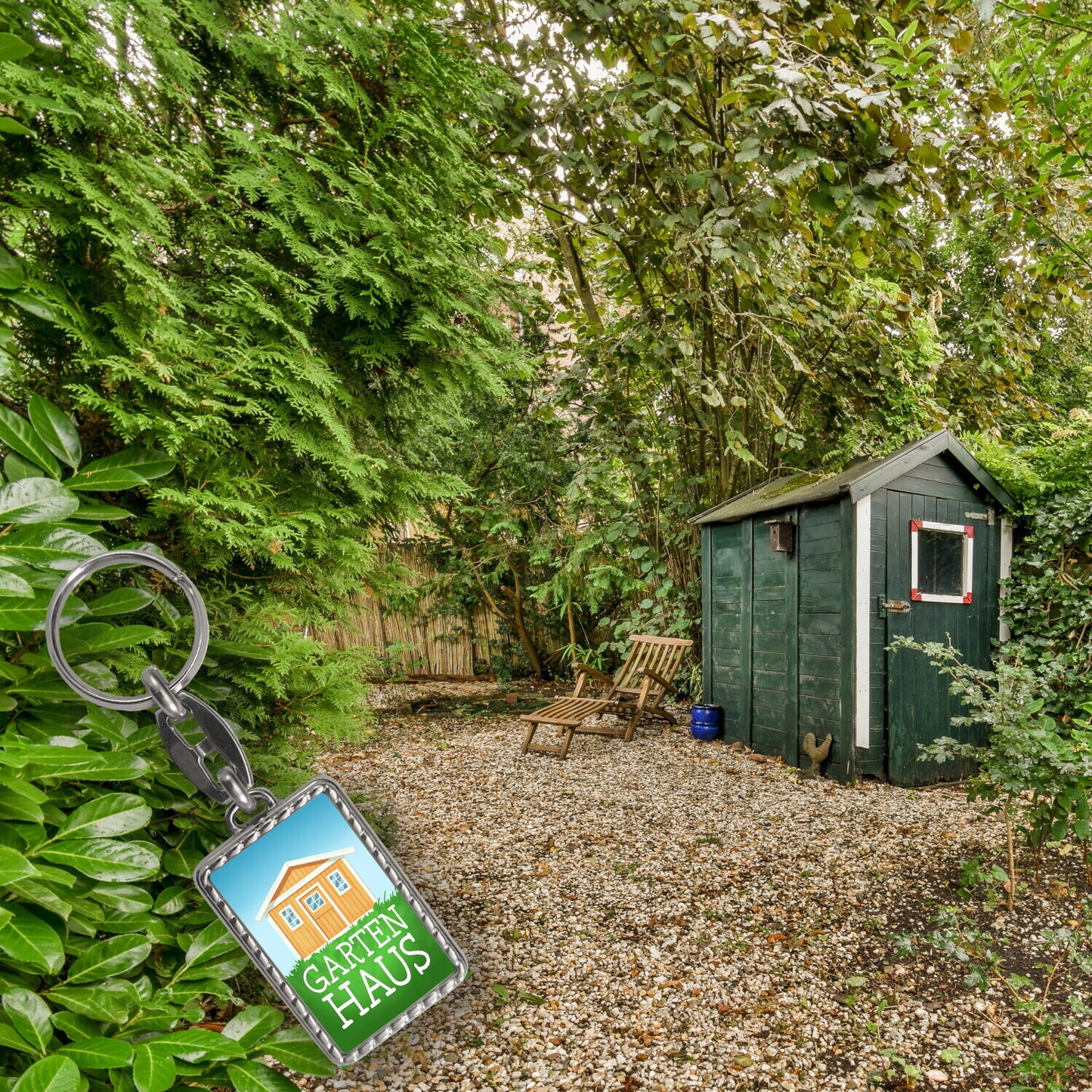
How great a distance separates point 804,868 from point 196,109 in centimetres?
371

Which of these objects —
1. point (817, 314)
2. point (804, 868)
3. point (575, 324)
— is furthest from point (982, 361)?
point (804, 868)

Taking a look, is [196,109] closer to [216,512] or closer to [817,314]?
[216,512]

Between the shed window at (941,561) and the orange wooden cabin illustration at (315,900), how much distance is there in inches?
204

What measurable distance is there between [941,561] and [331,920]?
555cm

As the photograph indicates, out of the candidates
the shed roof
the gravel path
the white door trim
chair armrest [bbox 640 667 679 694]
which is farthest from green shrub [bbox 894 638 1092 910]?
chair armrest [bbox 640 667 679 694]

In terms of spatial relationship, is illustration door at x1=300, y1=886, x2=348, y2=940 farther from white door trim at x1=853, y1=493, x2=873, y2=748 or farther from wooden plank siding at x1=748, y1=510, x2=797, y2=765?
wooden plank siding at x1=748, y1=510, x2=797, y2=765

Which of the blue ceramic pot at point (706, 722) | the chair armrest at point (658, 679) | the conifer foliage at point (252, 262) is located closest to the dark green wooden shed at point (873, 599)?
the blue ceramic pot at point (706, 722)

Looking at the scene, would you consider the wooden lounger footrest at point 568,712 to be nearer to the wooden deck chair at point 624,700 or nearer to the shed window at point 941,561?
the wooden deck chair at point 624,700

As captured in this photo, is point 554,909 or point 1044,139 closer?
point 554,909

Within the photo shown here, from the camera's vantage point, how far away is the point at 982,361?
6.09 metres

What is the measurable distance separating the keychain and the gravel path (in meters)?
1.67

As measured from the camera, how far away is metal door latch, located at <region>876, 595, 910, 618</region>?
4.75 m

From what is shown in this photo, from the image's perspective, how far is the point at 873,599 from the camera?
474 centimetres

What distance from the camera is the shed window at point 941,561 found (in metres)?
4.90
